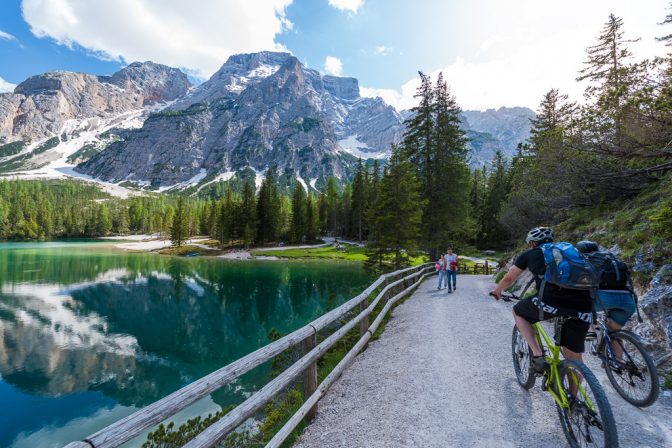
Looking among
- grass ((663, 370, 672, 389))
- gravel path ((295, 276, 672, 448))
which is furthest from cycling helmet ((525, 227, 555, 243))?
grass ((663, 370, 672, 389))

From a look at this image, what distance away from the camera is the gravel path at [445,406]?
452 cm

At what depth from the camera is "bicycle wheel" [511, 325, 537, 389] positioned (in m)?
5.69

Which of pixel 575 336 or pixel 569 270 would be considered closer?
pixel 569 270

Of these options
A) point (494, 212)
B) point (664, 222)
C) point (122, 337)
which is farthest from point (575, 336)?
point (494, 212)

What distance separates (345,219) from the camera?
82688mm

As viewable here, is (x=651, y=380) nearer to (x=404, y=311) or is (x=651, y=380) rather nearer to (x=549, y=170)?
(x=404, y=311)

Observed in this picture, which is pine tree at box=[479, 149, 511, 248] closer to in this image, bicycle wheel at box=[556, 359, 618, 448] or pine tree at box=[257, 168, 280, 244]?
pine tree at box=[257, 168, 280, 244]

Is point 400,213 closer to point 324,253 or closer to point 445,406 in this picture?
point 445,406

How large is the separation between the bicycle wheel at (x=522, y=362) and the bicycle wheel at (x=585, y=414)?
55.2 inches

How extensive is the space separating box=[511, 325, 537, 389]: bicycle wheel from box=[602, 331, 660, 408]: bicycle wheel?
1120mm

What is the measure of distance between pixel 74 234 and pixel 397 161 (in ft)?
491

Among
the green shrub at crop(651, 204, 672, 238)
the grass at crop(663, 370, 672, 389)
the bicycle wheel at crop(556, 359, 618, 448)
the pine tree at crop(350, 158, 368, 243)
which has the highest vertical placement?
the pine tree at crop(350, 158, 368, 243)

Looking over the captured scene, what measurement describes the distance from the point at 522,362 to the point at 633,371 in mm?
1564

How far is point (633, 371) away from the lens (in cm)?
497
